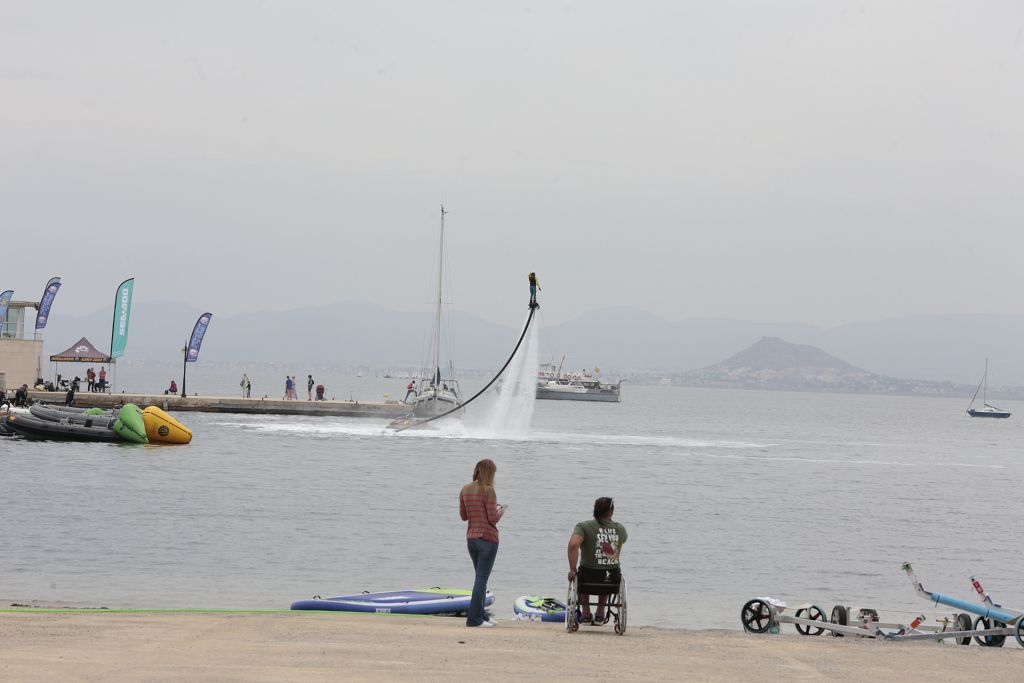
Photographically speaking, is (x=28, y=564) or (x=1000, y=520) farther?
(x=1000, y=520)

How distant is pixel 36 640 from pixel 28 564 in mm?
12041

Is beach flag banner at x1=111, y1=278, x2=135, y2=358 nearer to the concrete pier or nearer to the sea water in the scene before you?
the concrete pier

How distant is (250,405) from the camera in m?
88.8

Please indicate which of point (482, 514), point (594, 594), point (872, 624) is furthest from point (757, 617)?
point (482, 514)

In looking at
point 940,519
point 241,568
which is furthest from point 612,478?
→ point 241,568

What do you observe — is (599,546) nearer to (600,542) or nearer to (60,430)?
(600,542)

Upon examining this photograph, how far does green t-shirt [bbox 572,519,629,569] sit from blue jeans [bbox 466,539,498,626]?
1059 millimetres

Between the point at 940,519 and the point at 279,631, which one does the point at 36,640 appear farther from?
the point at 940,519

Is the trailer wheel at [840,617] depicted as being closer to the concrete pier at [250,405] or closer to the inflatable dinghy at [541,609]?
the inflatable dinghy at [541,609]

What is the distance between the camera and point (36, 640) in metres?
12.6

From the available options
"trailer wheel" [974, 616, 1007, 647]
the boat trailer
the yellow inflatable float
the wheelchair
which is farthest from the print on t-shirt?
the yellow inflatable float

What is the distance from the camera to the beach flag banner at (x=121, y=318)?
7748cm

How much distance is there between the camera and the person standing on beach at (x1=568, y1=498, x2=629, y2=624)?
13.5 m

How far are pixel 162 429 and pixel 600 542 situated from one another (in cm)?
4820
